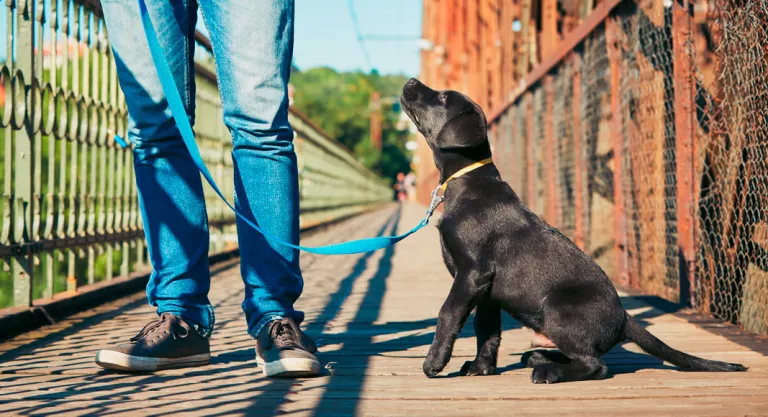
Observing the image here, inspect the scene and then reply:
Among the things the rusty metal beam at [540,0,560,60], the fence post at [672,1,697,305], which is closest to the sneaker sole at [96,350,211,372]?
the fence post at [672,1,697,305]

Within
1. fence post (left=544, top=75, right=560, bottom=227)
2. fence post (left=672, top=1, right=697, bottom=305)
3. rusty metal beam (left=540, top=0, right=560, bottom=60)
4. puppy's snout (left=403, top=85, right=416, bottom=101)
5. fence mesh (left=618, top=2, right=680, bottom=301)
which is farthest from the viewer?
rusty metal beam (left=540, top=0, right=560, bottom=60)

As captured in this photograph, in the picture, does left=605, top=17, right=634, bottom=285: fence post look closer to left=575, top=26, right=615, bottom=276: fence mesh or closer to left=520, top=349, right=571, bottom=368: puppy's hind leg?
left=575, top=26, right=615, bottom=276: fence mesh

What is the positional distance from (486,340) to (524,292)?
18 cm

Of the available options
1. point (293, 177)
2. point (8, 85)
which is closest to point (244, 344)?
point (293, 177)

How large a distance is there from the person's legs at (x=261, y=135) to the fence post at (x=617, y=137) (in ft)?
8.70

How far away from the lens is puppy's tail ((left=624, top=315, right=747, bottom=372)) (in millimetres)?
2496

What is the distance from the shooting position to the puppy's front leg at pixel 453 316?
8.29 feet

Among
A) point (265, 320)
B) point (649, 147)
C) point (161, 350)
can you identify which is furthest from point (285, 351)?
point (649, 147)

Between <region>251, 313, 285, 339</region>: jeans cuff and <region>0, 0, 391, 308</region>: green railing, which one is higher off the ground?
<region>0, 0, 391, 308</region>: green railing

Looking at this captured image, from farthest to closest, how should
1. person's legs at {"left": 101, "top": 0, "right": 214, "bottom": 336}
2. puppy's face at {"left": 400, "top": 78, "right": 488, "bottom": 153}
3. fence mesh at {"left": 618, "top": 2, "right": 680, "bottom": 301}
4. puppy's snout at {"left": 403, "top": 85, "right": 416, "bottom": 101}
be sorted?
fence mesh at {"left": 618, "top": 2, "right": 680, "bottom": 301}, puppy's snout at {"left": 403, "top": 85, "right": 416, "bottom": 101}, puppy's face at {"left": 400, "top": 78, "right": 488, "bottom": 153}, person's legs at {"left": 101, "top": 0, "right": 214, "bottom": 336}

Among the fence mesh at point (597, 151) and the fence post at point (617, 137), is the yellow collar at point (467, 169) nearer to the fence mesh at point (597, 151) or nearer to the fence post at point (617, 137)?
the fence post at point (617, 137)

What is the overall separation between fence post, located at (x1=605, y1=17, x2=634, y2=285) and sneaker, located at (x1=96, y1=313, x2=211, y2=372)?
288cm

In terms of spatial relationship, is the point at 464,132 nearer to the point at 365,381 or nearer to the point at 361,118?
the point at 365,381

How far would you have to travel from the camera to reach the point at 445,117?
2.91 meters
